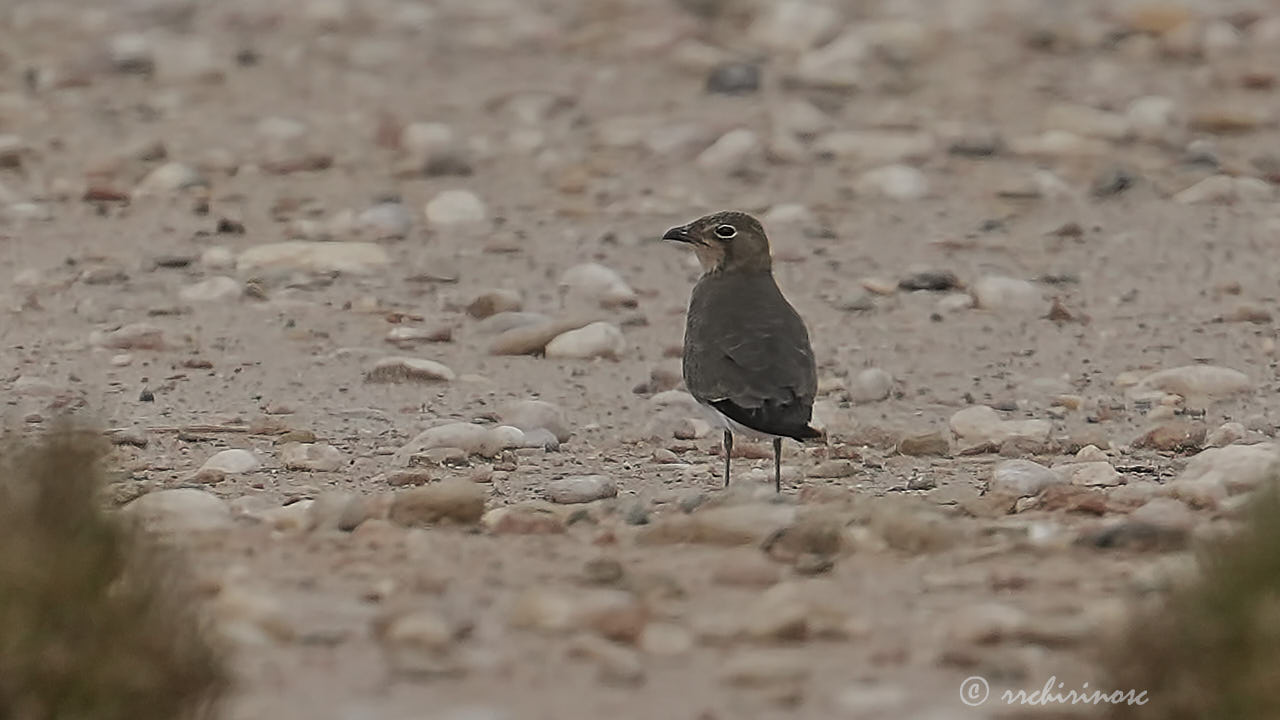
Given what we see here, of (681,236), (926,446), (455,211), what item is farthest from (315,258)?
(926,446)

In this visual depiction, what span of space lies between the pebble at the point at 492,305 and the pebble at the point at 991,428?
2463 millimetres

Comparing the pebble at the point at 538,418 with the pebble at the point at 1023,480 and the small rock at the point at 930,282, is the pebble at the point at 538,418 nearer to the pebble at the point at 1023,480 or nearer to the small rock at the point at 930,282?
the pebble at the point at 1023,480

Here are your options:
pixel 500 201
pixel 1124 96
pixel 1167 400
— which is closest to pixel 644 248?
pixel 500 201

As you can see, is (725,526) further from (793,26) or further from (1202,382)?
(793,26)

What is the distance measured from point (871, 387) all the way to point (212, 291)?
3077 millimetres

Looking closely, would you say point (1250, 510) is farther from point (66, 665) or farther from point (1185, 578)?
point (66, 665)

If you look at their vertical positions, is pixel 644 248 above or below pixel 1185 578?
below

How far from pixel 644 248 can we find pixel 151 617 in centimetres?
684

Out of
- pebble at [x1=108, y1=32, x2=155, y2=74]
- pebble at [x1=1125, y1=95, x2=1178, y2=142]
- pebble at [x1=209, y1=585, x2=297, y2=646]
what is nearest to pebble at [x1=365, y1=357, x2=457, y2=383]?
pebble at [x1=209, y1=585, x2=297, y2=646]

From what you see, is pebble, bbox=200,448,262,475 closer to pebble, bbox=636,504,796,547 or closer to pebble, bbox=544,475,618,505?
pebble, bbox=544,475,618,505

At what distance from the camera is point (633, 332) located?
404 inches

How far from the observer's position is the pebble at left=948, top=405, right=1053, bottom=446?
27.9 ft

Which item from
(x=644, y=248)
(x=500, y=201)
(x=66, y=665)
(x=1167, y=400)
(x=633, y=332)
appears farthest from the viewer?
(x=500, y=201)

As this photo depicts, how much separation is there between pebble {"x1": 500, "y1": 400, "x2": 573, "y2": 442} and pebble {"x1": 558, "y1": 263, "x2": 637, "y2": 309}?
6.64 feet
